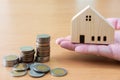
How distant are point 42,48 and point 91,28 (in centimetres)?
13

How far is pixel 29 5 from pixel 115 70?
0.71 metres

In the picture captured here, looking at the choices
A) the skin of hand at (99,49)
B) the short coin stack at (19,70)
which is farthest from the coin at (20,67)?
the skin of hand at (99,49)

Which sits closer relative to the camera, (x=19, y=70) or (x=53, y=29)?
(x=19, y=70)

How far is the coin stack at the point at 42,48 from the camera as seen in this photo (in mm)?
650

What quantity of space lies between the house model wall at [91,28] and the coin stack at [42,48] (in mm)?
68

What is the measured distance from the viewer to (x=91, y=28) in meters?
0.65

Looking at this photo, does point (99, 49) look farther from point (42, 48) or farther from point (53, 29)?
point (53, 29)

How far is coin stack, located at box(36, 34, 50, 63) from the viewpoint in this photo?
650mm

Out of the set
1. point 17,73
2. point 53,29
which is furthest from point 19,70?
point 53,29

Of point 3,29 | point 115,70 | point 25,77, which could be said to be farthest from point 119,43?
point 3,29

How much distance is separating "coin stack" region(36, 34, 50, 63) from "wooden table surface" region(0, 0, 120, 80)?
0.02 metres

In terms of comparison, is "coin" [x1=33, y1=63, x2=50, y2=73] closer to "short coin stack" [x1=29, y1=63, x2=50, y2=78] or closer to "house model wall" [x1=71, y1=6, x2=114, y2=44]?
"short coin stack" [x1=29, y1=63, x2=50, y2=78]

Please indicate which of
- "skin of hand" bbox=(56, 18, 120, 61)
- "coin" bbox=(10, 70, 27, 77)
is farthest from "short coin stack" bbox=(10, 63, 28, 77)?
"skin of hand" bbox=(56, 18, 120, 61)

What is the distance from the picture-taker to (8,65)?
637 millimetres
